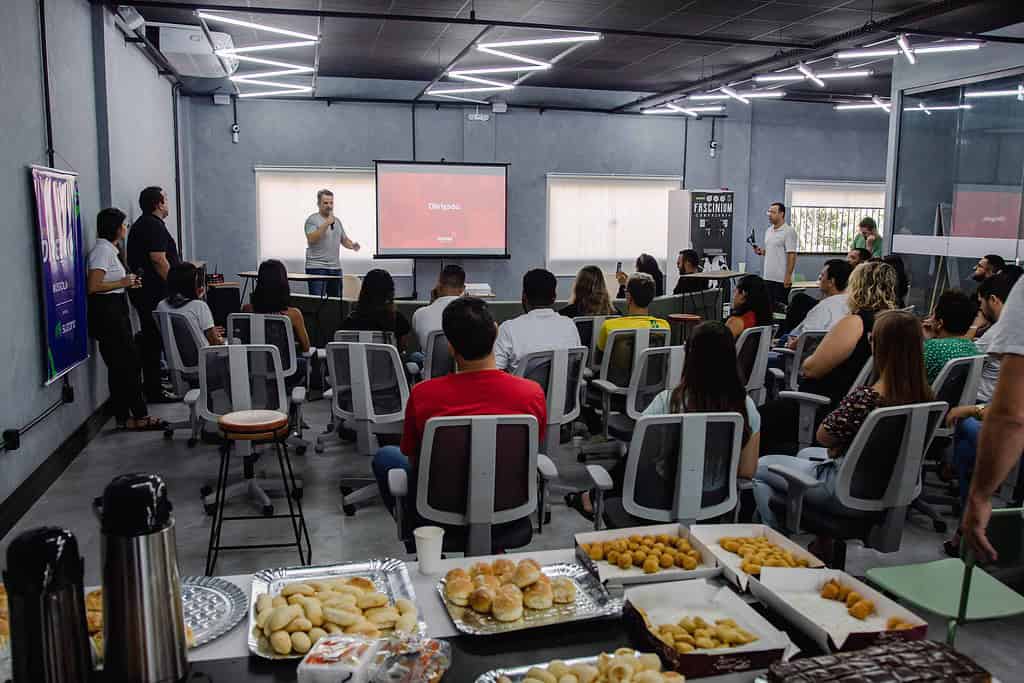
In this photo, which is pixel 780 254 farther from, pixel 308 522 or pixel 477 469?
pixel 477 469

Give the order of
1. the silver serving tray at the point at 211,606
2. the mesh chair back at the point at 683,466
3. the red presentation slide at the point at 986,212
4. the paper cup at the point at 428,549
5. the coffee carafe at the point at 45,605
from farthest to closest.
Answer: the red presentation slide at the point at 986,212 < the mesh chair back at the point at 683,466 < the paper cup at the point at 428,549 < the silver serving tray at the point at 211,606 < the coffee carafe at the point at 45,605

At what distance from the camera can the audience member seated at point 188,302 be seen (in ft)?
16.4

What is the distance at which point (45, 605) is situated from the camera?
1.19 meters

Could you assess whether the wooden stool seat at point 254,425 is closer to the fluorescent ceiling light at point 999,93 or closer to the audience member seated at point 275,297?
the audience member seated at point 275,297

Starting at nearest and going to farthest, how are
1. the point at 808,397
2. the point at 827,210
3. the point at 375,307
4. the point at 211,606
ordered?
the point at 211,606 < the point at 808,397 < the point at 375,307 < the point at 827,210

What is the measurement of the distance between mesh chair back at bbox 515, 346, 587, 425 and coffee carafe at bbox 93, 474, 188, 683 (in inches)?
101

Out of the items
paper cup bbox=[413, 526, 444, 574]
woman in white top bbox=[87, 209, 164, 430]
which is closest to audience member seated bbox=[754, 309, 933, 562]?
paper cup bbox=[413, 526, 444, 574]

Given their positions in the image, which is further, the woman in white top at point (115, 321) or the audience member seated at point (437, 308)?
the woman in white top at point (115, 321)

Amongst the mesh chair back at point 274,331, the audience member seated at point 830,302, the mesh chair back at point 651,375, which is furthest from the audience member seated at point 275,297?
the audience member seated at point 830,302

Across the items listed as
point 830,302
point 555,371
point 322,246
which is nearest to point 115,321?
point 555,371

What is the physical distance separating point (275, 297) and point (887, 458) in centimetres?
370

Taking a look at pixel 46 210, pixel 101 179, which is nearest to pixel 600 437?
pixel 46 210

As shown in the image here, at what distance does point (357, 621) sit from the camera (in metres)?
1.46

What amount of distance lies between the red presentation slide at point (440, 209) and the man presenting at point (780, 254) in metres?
3.67
